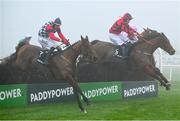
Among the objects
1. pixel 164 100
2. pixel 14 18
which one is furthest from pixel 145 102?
pixel 14 18

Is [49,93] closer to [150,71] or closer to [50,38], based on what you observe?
[50,38]

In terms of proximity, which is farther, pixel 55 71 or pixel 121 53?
pixel 121 53

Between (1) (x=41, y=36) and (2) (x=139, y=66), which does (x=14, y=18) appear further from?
(2) (x=139, y=66)

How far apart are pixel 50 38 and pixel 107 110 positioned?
5.45ft

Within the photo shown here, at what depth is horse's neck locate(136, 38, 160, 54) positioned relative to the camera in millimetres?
8500

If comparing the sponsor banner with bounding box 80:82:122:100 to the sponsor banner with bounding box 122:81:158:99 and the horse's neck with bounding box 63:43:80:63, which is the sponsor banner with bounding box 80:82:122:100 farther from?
the horse's neck with bounding box 63:43:80:63

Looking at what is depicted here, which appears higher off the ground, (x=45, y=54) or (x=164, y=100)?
(x=45, y=54)

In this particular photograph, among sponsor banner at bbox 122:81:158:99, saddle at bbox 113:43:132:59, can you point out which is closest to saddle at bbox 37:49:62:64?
saddle at bbox 113:43:132:59

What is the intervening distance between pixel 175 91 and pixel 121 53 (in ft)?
6.37

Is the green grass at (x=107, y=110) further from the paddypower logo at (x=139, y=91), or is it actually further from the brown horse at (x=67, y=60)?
the brown horse at (x=67, y=60)

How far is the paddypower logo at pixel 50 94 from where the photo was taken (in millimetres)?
7613

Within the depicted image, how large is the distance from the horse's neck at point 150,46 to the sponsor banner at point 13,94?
2.48 m

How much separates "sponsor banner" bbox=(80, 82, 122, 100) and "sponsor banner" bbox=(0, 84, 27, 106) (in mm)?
1175

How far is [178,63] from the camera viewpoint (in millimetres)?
13031
